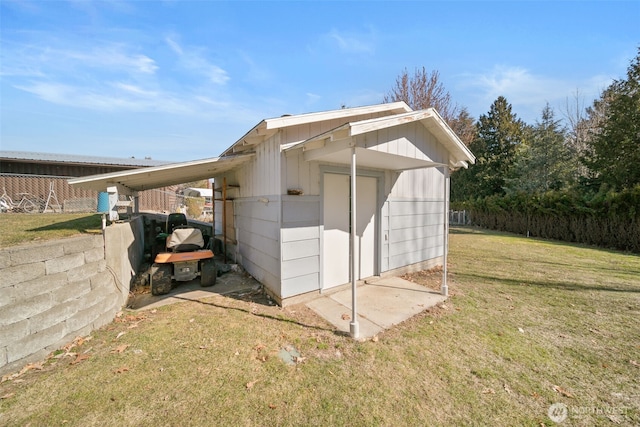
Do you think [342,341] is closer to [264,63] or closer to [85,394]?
[85,394]

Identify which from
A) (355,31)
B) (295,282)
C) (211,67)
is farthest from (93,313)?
(355,31)

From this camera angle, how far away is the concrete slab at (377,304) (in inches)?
158

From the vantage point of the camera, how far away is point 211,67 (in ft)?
27.1

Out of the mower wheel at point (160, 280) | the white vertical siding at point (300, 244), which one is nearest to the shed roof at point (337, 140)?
the white vertical siding at point (300, 244)

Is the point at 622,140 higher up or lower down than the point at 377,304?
higher up

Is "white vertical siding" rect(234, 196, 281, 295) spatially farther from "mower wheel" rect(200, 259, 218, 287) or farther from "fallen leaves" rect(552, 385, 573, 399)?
"fallen leaves" rect(552, 385, 573, 399)

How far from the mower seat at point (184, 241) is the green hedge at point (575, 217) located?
602 inches

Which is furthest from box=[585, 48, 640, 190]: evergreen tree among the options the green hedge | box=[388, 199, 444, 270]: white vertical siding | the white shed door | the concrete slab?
the white shed door

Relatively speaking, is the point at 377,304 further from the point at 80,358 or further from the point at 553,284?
the point at 553,284

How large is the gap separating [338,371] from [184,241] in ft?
15.0

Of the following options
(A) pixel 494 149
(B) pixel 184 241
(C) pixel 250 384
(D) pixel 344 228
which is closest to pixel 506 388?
(C) pixel 250 384

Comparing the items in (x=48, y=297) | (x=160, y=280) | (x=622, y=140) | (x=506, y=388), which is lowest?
(x=506, y=388)

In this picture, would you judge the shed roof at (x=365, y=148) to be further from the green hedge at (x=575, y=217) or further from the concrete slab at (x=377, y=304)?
the green hedge at (x=575, y=217)

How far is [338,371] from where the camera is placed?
292 centimetres
